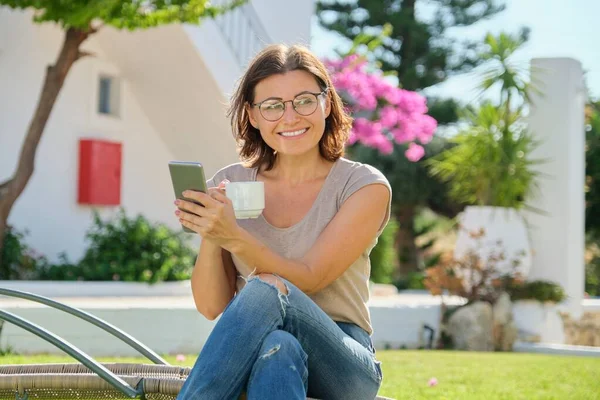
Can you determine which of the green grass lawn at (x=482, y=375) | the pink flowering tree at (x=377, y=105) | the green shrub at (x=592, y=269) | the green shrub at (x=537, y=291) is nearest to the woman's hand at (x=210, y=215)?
the green grass lawn at (x=482, y=375)

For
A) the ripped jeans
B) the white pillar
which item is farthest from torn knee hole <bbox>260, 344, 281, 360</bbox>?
the white pillar

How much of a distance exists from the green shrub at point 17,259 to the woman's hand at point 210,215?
5871 mm

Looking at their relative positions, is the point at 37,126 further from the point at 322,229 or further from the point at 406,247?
the point at 406,247

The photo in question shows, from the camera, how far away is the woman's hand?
247cm

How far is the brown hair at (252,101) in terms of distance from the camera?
2818mm

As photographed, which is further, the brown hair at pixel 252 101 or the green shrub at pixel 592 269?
the green shrub at pixel 592 269

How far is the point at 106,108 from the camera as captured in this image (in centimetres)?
997

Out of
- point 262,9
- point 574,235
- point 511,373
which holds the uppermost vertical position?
point 262,9

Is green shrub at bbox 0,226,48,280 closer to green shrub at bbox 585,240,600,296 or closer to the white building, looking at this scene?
the white building

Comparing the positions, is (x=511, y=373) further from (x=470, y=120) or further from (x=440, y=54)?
(x=440, y=54)

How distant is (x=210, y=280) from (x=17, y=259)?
5.69 metres

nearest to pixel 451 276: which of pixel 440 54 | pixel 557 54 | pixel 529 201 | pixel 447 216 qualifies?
pixel 529 201

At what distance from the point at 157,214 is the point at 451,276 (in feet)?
11.2

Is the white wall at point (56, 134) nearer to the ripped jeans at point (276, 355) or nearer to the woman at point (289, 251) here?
the woman at point (289, 251)
